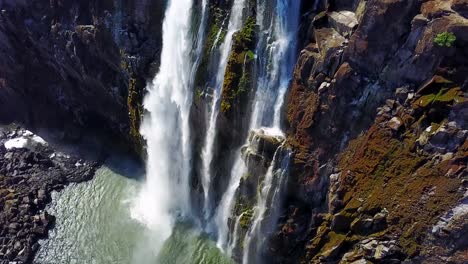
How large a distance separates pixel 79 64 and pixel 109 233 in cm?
1849

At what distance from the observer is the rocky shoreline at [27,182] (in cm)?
4291

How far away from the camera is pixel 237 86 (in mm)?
35594

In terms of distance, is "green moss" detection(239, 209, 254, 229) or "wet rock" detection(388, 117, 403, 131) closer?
"wet rock" detection(388, 117, 403, 131)

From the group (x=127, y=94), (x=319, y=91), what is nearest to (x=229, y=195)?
(x=319, y=91)

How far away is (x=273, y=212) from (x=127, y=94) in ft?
66.8

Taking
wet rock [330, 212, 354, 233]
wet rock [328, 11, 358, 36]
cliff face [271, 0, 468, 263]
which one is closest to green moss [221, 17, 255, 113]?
cliff face [271, 0, 468, 263]

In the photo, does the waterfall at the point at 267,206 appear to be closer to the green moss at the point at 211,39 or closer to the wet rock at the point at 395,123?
the wet rock at the point at 395,123

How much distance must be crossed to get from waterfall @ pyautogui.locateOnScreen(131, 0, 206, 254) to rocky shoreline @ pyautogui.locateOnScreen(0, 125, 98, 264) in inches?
358

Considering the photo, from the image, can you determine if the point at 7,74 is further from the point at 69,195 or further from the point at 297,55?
the point at 297,55

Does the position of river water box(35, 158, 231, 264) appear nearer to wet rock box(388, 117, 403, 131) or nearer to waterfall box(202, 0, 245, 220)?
waterfall box(202, 0, 245, 220)

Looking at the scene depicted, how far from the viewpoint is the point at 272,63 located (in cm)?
3419

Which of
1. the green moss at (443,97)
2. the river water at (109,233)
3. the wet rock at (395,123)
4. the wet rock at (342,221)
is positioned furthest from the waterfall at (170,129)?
the green moss at (443,97)

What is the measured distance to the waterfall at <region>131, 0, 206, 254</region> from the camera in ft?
131

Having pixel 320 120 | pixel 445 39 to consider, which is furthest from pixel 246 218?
pixel 445 39
